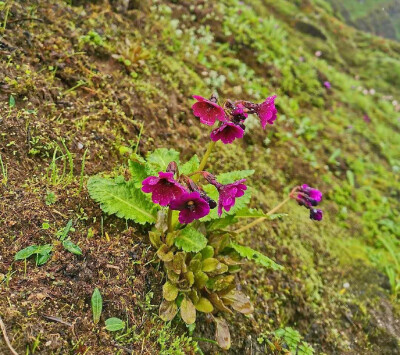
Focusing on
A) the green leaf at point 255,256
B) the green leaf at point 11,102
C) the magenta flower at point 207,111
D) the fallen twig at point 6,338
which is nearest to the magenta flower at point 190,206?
the magenta flower at point 207,111

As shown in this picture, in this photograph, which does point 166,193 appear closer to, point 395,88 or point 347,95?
point 347,95

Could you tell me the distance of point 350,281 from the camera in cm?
401

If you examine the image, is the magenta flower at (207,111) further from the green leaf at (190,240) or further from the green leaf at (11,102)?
the green leaf at (11,102)

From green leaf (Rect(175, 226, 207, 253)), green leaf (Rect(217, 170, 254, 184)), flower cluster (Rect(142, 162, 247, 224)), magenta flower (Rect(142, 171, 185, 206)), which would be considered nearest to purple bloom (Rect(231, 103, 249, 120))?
flower cluster (Rect(142, 162, 247, 224))

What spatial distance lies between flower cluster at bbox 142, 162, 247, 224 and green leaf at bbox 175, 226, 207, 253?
0.38 m

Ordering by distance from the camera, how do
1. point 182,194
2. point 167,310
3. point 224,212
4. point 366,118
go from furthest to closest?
point 366,118 → point 224,212 → point 167,310 → point 182,194

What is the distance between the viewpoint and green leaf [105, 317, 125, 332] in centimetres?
211

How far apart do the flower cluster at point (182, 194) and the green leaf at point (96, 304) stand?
2.19 ft

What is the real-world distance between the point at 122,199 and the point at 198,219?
0.59 meters

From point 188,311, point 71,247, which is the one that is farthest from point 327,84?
point 71,247

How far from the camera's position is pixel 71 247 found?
227cm

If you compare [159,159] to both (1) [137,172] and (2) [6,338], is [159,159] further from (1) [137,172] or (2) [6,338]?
(2) [6,338]

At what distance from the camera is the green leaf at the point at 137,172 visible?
2.65 m

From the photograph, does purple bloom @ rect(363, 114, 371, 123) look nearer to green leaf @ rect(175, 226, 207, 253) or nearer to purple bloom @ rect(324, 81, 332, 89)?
purple bloom @ rect(324, 81, 332, 89)
